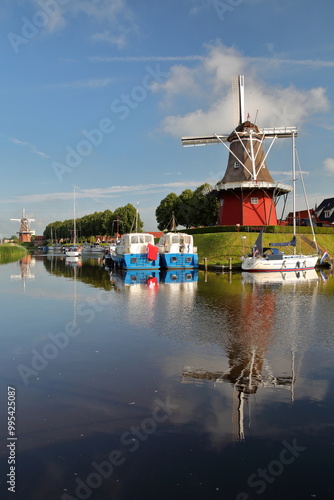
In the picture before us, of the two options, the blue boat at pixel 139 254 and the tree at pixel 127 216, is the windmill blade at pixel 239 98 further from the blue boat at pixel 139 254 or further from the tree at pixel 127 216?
the tree at pixel 127 216

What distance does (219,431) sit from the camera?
7.04 meters

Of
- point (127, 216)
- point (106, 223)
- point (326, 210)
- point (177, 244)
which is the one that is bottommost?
point (177, 244)

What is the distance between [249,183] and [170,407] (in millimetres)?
48568

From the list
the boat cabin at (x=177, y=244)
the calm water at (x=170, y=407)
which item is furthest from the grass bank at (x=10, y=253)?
the calm water at (x=170, y=407)

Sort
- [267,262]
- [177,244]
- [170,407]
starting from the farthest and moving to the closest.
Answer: [177,244]
[267,262]
[170,407]

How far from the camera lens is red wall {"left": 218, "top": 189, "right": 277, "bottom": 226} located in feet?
183

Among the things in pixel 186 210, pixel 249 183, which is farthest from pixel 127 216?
pixel 249 183

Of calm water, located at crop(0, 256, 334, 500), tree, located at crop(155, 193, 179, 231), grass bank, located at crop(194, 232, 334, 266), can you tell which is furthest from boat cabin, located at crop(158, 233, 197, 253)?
tree, located at crop(155, 193, 179, 231)

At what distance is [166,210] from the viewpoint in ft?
295

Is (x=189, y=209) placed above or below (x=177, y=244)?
above

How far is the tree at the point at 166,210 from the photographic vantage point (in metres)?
88.5

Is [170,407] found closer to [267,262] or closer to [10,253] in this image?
[267,262]

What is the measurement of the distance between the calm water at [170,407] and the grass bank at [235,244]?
3129 cm

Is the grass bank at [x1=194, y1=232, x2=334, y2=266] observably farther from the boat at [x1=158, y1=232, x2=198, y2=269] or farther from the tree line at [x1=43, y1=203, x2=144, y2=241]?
the tree line at [x1=43, y1=203, x2=144, y2=241]
